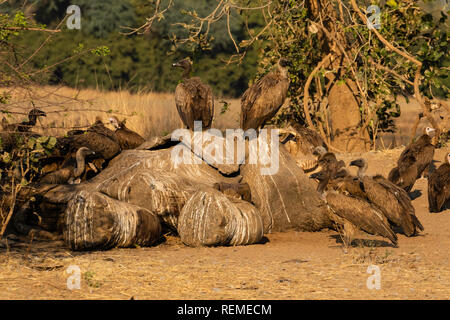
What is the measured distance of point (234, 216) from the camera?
27.0 ft

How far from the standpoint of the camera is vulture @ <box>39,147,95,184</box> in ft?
32.3

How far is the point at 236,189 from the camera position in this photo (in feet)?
29.8

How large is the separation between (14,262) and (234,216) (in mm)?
2625

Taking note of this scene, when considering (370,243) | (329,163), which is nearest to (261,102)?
(329,163)

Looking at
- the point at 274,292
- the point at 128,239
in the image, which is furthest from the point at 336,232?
the point at 274,292

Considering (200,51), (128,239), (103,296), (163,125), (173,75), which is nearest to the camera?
(103,296)

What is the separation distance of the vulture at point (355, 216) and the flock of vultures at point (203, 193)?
0.5 inches

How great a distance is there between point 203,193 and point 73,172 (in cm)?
261

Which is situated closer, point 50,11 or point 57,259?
point 57,259

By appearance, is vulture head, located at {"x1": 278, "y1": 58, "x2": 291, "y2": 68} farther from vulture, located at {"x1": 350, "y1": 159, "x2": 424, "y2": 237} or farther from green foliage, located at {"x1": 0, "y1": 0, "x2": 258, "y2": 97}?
green foliage, located at {"x1": 0, "y1": 0, "x2": 258, "y2": 97}

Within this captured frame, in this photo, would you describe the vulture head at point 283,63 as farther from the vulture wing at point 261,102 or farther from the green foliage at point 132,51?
the green foliage at point 132,51

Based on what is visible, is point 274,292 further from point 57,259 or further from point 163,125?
point 163,125

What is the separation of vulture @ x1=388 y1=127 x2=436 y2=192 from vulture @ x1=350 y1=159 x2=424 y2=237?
4.73 ft

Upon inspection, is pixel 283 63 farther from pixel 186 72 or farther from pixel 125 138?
pixel 125 138
